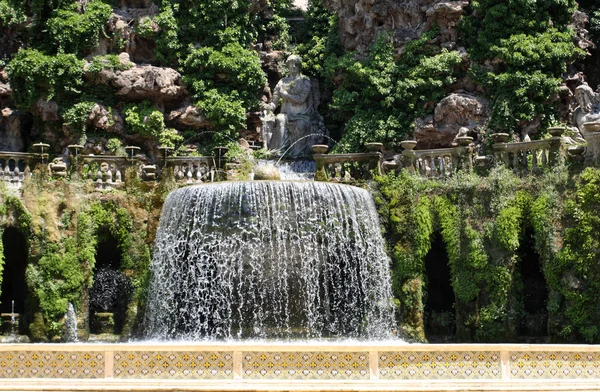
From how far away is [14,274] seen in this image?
21969 millimetres

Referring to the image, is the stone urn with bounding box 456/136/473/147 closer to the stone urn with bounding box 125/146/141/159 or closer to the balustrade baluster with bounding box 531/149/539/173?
the balustrade baluster with bounding box 531/149/539/173

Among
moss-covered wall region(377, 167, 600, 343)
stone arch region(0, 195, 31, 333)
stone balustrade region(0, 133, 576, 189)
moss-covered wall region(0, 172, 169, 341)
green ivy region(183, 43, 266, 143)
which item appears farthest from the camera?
green ivy region(183, 43, 266, 143)

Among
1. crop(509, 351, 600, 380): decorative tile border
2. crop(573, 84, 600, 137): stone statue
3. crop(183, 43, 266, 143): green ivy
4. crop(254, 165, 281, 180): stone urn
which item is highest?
crop(183, 43, 266, 143): green ivy

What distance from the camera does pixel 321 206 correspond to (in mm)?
18812

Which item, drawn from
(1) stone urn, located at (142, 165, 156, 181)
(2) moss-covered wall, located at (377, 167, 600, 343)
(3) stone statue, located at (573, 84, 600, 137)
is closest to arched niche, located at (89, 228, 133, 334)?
(1) stone urn, located at (142, 165, 156, 181)

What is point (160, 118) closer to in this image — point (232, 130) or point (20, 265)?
point (232, 130)

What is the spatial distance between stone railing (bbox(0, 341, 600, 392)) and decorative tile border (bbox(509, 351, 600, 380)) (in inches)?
0.5

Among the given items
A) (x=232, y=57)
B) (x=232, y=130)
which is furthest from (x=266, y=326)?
(x=232, y=57)

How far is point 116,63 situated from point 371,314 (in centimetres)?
1077

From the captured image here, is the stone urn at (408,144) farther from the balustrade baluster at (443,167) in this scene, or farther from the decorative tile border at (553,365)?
the decorative tile border at (553,365)

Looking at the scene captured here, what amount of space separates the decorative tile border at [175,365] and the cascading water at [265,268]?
6.05 metres

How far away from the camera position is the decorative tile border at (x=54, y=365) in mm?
12156

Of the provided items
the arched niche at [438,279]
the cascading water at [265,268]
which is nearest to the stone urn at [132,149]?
the cascading water at [265,268]

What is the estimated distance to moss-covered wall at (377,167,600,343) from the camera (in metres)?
18.2
